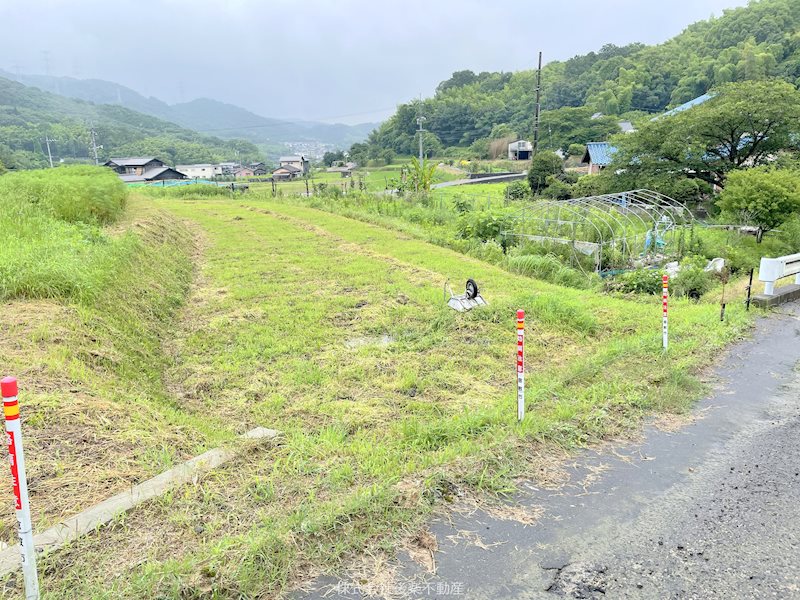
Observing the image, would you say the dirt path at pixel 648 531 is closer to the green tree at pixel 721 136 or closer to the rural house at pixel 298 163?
the green tree at pixel 721 136

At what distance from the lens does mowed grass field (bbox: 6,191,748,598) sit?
2.89 metres

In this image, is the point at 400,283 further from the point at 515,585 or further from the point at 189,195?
the point at 189,195

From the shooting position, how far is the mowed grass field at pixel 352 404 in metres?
2.89

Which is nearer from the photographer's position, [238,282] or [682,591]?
[682,591]

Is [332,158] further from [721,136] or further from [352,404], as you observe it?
[352,404]

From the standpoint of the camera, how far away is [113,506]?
10.4ft

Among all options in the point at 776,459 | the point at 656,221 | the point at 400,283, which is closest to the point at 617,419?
the point at 776,459

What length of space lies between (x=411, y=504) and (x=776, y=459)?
3.08m

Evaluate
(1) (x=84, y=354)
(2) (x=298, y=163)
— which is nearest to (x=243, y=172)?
(2) (x=298, y=163)

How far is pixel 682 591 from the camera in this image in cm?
276

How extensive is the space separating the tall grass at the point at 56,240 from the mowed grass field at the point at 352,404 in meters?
1.48

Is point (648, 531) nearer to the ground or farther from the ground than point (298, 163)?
nearer to the ground

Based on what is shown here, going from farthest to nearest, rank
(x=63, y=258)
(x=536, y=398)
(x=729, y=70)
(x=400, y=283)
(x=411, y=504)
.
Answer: (x=729, y=70)
(x=400, y=283)
(x=63, y=258)
(x=536, y=398)
(x=411, y=504)

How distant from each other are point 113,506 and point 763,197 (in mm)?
16283
